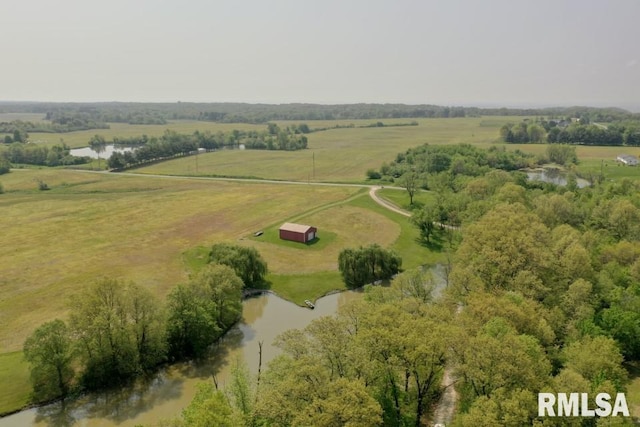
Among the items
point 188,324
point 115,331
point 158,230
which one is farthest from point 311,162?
point 115,331

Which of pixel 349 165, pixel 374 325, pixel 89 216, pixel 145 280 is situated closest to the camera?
pixel 374 325

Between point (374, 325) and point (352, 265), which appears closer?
point (374, 325)

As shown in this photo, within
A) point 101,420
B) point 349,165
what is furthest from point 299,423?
point 349,165

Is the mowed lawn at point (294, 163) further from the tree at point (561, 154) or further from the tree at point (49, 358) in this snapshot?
the tree at point (49, 358)

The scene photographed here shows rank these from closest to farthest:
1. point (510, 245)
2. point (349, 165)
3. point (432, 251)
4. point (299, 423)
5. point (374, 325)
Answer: point (299, 423)
point (374, 325)
point (510, 245)
point (432, 251)
point (349, 165)

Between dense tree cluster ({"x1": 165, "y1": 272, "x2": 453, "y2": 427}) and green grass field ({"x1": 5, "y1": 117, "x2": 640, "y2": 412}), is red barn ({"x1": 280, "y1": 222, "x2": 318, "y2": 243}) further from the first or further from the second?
dense tree cluster ({"x1": 165, "y1": 272, "x2": 453, "y2": 427})

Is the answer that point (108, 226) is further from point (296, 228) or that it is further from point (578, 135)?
point (578, 135)

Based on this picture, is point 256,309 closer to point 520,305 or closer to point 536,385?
point 520,305
